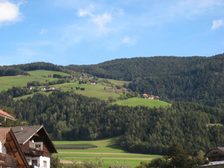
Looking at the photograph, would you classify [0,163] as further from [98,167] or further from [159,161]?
[98,167]

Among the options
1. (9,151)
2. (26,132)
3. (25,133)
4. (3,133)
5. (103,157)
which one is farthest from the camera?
(103,157)

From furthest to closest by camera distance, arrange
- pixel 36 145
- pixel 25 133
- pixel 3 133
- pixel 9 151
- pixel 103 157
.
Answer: pixel 103 157
pixel 36 145
pixel 25 133
pixel 9 151
pixel 3 133

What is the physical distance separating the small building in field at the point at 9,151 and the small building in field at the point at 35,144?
1389cm

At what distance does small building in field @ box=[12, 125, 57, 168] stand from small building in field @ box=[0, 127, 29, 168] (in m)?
13.9

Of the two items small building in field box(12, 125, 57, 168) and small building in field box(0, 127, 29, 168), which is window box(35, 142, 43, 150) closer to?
small building in field box(12, 125, 57, 168)

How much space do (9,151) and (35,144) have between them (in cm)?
1928

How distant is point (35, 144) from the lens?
62875 millimetres

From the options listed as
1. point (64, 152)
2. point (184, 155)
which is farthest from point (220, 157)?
point (64, 152)

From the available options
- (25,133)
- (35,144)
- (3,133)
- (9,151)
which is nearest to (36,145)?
(35,144)

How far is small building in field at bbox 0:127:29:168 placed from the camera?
4144 cm

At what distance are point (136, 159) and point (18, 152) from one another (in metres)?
137

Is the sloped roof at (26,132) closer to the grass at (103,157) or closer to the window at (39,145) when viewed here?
the window at (39,145)

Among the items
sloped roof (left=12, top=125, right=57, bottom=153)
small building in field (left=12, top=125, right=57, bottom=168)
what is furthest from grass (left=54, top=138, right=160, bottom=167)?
sloped roof (left=12, top=125, right=57, bottom=153)

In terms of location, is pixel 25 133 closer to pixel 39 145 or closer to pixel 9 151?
pixel 39 145
